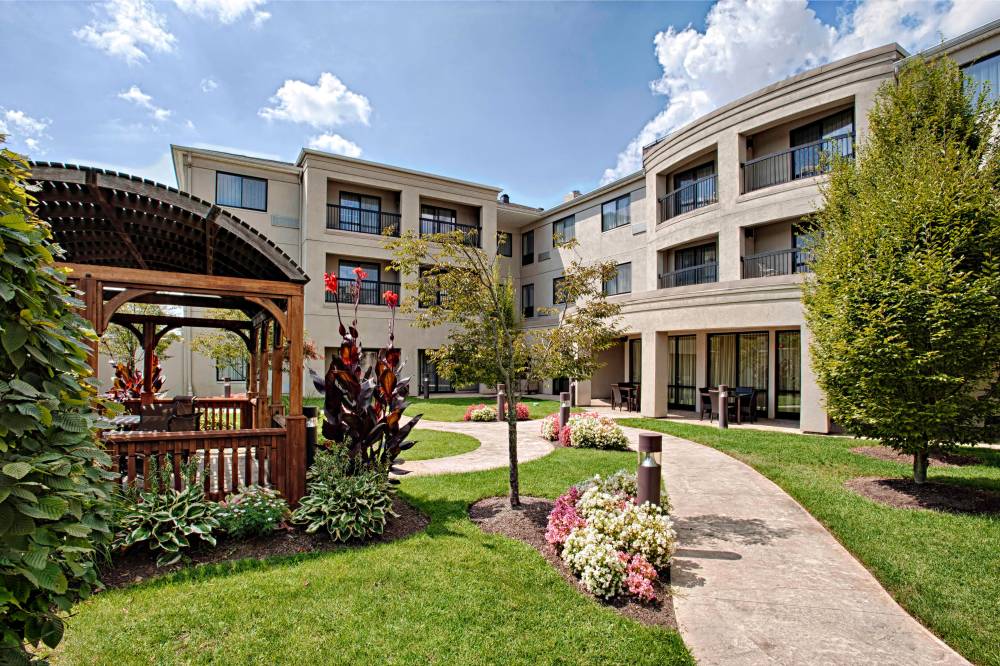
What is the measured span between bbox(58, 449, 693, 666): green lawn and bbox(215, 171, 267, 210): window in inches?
859

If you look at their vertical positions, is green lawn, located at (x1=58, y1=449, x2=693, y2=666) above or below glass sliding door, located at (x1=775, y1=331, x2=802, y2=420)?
below

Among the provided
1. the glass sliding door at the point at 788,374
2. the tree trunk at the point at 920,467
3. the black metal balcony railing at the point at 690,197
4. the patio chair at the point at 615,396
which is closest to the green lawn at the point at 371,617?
the tree trunk at the point at 920,467

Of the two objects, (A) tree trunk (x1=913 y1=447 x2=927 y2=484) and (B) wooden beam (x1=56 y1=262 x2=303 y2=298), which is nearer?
(B) wooden beam (x1=56 y1=262 x2=303 y2=298)

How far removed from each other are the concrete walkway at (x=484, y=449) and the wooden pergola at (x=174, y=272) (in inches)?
120

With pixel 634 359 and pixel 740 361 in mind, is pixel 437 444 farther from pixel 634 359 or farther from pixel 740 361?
pixel 634 359

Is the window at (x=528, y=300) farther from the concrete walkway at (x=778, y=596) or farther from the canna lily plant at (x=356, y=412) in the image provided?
the canna lily plant at (x=356, y=412)

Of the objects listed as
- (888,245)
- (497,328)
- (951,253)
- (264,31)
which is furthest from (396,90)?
(951,253)

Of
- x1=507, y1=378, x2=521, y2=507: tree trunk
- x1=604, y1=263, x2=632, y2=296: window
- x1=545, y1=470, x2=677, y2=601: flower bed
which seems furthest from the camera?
x1=604, y1=263, x2=632, y2=296: window

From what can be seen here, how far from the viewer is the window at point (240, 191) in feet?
73.2

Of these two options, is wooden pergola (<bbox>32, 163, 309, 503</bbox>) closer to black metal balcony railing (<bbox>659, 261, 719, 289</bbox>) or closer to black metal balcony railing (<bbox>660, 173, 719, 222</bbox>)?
black metal balcony railing (<bbox>659, 261, 719, 289</bbox>)

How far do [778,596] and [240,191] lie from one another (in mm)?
24976

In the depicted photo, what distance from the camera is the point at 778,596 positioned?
4531 millimetres

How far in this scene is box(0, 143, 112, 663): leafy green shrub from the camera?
169 cm

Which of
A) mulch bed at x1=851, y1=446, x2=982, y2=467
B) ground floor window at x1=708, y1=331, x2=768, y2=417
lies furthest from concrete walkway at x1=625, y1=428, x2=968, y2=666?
ground floor window at x1=708, y1=331, x2=768, y2=417
